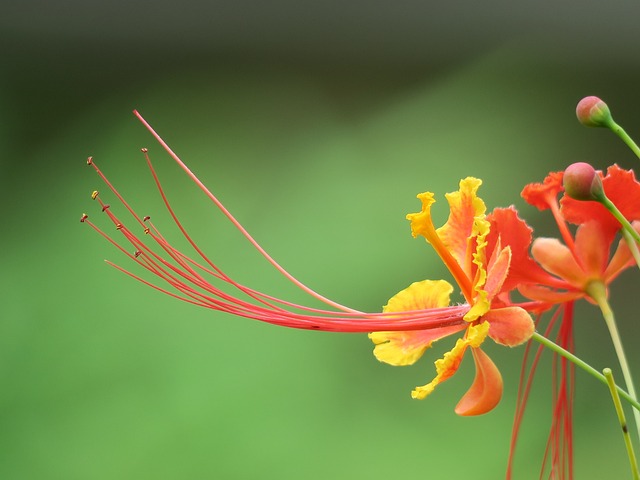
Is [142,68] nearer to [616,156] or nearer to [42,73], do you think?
[42,73]

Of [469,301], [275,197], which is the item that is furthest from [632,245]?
[275,197]

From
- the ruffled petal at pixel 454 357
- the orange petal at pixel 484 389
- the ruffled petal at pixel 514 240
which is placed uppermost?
the ruffled petal at pixel 514 240

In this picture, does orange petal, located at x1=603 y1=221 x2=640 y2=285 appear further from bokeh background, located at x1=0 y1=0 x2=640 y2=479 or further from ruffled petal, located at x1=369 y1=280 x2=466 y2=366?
bokeh background, located at x1=0 y1=0 x2=640 y2=479

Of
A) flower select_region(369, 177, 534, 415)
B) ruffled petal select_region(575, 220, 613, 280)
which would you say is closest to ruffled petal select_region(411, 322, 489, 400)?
flower select_region(369, 177, 534, 415)

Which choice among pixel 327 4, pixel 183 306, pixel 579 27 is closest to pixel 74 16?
pixel 327 4

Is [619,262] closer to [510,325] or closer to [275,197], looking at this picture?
[510,325]

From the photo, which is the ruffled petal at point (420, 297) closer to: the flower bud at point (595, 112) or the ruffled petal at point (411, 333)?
the ruffled petal at point (411, 333)

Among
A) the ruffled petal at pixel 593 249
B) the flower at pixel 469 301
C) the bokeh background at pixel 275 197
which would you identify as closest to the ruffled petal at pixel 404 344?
the flower at pixel 469 301
